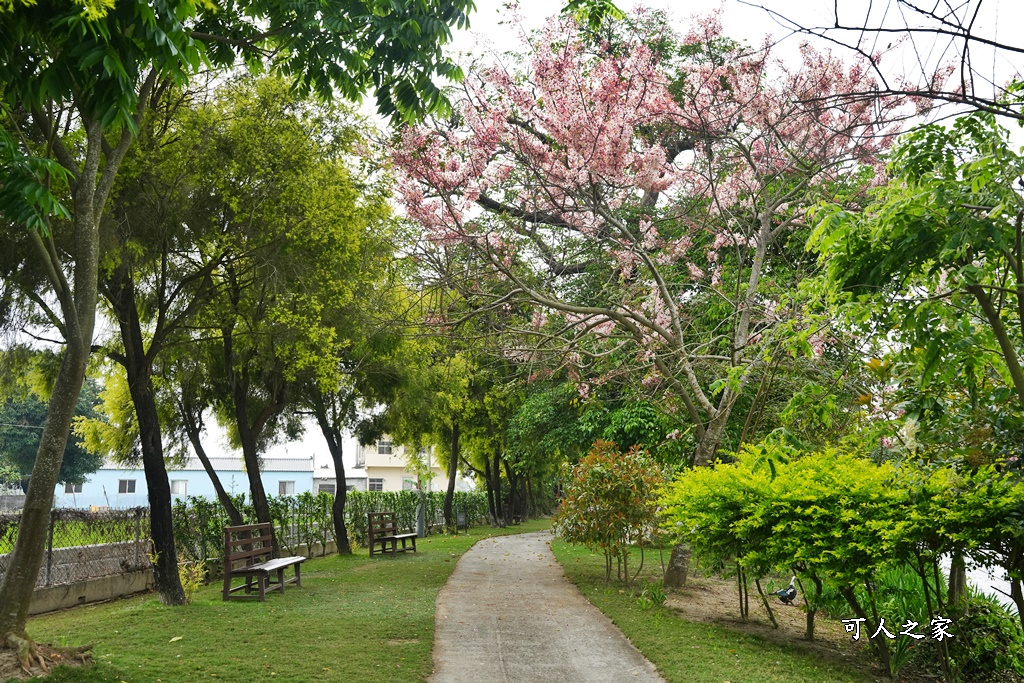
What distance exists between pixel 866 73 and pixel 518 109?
174 inches

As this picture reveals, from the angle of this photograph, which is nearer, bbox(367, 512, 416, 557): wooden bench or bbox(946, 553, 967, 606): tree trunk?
bbox(946, 553, 967, 606): tree trunk

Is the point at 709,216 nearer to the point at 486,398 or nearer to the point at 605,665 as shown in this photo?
the point at 605,665

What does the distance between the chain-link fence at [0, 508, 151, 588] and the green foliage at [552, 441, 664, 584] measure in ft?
22.7

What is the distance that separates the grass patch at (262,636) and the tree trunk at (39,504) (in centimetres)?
78

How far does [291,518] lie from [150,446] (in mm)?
9140

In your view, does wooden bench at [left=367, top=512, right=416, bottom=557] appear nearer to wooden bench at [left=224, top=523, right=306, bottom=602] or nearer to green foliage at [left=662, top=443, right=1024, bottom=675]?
wooden bench at [left=224, top=523, right=306, bottom=602]

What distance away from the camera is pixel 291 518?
19.7 m

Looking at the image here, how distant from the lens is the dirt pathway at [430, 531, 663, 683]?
24.1ft

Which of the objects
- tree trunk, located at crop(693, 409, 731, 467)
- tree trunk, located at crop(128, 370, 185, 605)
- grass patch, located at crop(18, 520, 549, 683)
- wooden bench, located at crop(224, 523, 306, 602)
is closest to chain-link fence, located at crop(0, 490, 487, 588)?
grass patch, located at crop(18, 520, 549, 683)

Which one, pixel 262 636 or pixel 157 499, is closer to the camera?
pixel 262 636

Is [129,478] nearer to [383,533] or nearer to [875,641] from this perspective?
[383,533]

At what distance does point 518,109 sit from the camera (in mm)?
10148

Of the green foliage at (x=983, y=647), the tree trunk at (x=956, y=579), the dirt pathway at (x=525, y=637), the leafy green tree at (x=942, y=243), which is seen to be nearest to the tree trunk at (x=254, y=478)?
the dirt pathway at (x=525, y=637)

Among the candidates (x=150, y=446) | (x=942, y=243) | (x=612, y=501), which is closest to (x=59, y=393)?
(x=150, y=446)
